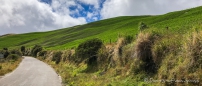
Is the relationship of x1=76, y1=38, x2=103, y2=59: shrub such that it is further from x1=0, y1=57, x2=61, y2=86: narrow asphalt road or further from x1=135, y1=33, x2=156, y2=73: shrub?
x1=135, y1=33, x2=156, y2=73: shrub

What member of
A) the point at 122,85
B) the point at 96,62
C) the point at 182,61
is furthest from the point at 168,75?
the point at 96,62

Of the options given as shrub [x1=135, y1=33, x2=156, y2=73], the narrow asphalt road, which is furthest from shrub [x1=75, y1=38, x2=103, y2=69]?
shrub [x1=135, y1=33, x2=156, y2=73]

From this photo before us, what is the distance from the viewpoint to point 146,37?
1530 cm

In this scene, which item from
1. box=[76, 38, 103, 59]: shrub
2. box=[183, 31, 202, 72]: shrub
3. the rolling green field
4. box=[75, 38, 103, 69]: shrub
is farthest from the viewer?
the rolling green field

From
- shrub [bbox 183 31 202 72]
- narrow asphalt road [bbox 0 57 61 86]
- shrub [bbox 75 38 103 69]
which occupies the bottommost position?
narrow asphalt road [bbox 0 57 61 86]

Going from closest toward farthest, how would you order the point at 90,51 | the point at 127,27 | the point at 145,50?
the point at 145,50 < the point at 90,51 < the point at 127,27

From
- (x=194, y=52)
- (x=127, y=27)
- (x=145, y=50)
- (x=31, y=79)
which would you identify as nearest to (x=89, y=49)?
(x=31, y=79)

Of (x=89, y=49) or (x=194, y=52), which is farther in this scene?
(x=89, y=49)

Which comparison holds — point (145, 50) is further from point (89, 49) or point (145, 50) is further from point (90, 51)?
point (89, 49)

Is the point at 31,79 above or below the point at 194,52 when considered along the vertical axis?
below

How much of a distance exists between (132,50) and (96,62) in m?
9.56

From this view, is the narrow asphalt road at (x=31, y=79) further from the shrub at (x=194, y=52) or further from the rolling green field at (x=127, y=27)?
the shrub at (x=194, y=52)

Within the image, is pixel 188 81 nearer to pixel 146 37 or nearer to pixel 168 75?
pixel 168 75

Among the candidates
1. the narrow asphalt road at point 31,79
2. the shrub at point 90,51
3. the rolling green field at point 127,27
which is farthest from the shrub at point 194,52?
the shrub at point 90,51
